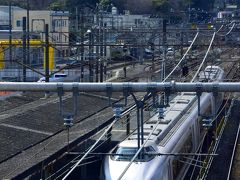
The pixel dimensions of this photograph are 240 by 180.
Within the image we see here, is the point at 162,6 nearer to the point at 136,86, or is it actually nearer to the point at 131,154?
the point at 131,154

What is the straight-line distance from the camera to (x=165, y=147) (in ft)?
21.4

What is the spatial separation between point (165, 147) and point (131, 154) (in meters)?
0.65

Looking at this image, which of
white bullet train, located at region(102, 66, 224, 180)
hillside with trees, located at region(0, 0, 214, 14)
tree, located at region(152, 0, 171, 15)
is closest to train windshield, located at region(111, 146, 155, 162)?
white bullet train, located at region(102, 66, 224, 180)

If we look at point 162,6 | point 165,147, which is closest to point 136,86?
point 165,147

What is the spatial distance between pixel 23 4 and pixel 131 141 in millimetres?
25081

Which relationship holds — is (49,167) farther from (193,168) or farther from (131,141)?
(193,168)

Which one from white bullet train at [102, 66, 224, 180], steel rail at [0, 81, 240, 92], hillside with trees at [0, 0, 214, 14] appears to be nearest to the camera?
steel rail at [0, 81, 240, 92]

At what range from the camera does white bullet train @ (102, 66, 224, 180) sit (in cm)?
576

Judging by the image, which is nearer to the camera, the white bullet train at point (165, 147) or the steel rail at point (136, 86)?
the steel rail at point (136, 86)

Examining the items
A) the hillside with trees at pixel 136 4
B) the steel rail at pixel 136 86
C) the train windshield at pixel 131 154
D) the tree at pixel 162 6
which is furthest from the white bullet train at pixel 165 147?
the tree at pixel 162 6

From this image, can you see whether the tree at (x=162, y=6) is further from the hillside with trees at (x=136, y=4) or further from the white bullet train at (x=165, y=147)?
the white bullet train at (x=165, y=147)

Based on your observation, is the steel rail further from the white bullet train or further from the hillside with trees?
the hillside with trees

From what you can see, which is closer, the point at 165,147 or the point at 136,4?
the point at 165,147

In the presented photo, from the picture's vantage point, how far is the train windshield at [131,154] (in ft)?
19.1
